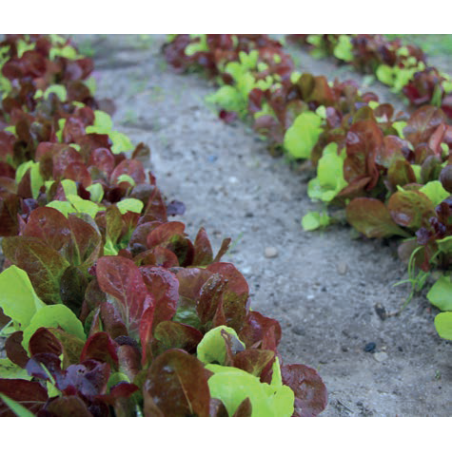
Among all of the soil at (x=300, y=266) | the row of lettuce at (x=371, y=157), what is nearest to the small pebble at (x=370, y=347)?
the soil at (x=300, y=266)

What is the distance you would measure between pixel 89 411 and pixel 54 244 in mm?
640

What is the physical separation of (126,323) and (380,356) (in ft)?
→ 3.75

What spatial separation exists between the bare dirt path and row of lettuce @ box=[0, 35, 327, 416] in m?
0.58

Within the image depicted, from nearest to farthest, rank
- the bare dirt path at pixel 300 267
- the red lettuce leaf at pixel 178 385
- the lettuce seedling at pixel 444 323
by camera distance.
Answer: the red lettuce leaf at pixel 178 385 < the lettuce seedling at pixel 444 323 < the bare dirt path at pixel 300 267

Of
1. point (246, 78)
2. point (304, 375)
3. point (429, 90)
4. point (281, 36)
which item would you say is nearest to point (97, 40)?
point (281, 36)

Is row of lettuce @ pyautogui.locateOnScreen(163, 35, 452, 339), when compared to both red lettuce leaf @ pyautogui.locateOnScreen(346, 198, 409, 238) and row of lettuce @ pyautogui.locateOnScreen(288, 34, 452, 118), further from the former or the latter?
row of lettuce @ pyautogui.locateOnScreen(288, 34, 452, 118)

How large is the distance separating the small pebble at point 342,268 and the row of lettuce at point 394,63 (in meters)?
1.56

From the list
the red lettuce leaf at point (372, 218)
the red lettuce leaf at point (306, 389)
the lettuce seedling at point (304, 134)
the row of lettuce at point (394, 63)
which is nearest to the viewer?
the red lettuce leaf at point (306, 389)

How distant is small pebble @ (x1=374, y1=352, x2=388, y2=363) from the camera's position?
2.22m

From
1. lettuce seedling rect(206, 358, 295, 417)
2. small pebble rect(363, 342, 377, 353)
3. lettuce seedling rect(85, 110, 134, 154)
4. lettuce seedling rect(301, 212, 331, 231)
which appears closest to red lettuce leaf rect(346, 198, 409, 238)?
lettuce seedling rect(301, 212, 331, 231)

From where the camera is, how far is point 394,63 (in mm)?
5031

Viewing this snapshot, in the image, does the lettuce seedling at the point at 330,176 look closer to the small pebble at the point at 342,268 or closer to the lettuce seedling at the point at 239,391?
the small pebble at the point at 342,268

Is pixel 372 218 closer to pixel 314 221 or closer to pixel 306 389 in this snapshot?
pixel 314 221

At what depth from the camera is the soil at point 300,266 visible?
210 cm
